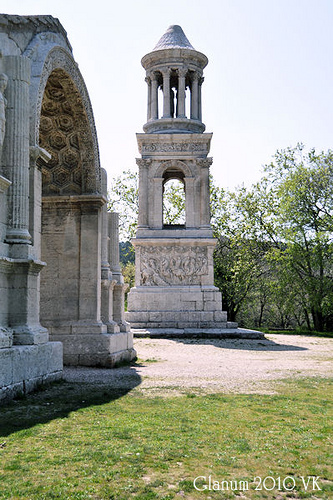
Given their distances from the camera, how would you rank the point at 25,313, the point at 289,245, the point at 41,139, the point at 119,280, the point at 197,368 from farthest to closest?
the point at 289,245, the point at 119,280, the point at 41,139, the point at 197,368, the point at 25,313

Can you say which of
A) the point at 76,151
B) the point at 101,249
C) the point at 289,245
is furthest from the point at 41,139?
the point at 289,245

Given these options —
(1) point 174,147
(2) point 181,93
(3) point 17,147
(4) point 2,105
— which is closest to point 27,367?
(3) point 17,147

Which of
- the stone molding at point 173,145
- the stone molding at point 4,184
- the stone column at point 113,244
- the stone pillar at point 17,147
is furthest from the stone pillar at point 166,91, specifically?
the stone molding at point 4,184

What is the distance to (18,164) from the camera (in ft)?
23.1

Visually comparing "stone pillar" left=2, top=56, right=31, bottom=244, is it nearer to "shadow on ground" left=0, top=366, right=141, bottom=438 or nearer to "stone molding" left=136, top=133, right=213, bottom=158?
"shadow on ground" left=0, top=366, right=141, bottom=438

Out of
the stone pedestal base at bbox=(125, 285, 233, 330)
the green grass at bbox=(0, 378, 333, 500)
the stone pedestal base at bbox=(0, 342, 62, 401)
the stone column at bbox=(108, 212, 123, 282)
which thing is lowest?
the green grass at bbox=(0, 378, 333, 500)

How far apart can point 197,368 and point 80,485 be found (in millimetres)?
6868

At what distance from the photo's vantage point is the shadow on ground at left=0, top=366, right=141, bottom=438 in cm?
500

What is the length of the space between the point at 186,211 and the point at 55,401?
17.5 metres

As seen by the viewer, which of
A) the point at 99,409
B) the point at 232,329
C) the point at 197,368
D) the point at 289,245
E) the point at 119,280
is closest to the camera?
the point at 99,409

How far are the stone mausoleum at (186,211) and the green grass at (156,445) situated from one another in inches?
556

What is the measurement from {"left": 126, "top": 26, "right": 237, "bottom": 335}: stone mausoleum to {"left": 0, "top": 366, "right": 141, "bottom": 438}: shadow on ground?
12536 millimetres

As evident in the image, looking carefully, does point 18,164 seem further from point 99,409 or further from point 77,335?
point 77,335

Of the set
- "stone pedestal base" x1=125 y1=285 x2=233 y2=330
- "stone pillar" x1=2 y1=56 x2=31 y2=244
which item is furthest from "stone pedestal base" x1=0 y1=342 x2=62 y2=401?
"stone pedestal base" x1=125 y1=285 x2=233 y2=330
